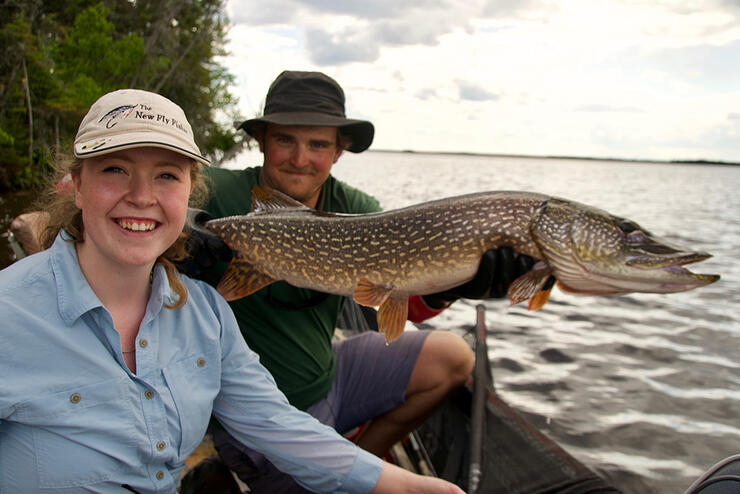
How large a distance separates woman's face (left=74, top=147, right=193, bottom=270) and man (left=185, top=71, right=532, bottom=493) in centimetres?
114

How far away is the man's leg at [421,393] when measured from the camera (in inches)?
109

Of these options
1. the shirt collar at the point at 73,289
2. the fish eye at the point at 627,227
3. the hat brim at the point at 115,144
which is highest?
the hat brim at the point at 115,144

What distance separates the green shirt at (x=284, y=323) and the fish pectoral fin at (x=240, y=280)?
0.15 m

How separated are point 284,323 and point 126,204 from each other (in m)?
1.28

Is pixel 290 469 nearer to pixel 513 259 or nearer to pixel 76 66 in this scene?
pixel 513 259

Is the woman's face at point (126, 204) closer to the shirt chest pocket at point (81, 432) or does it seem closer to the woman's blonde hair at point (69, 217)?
the woman's blonde hair at point (69, 217)

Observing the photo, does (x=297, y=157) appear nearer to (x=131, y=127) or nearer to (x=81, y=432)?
(x=131, y=127)

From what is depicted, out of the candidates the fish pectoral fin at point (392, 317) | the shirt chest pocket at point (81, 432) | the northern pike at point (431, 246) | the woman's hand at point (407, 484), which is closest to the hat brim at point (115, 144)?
the shirt chest pocket at point (81, 432)

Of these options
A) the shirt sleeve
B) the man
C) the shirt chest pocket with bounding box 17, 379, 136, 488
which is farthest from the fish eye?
the shirt chest pocket with bounding box 17, 379, 136, 488

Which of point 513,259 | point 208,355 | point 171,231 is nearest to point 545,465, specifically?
point 513,259

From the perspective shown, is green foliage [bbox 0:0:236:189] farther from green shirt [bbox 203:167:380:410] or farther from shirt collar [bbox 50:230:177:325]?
shirt collar [bbox 50:230:177:325]

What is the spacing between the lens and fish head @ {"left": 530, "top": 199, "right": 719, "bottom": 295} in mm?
2326

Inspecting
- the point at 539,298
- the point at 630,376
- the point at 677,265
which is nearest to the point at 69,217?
the point at 539,298

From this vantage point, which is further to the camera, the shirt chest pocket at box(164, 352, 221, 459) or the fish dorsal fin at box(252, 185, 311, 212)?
the fish dorsal fin at box(252, 185, 311, 212)
